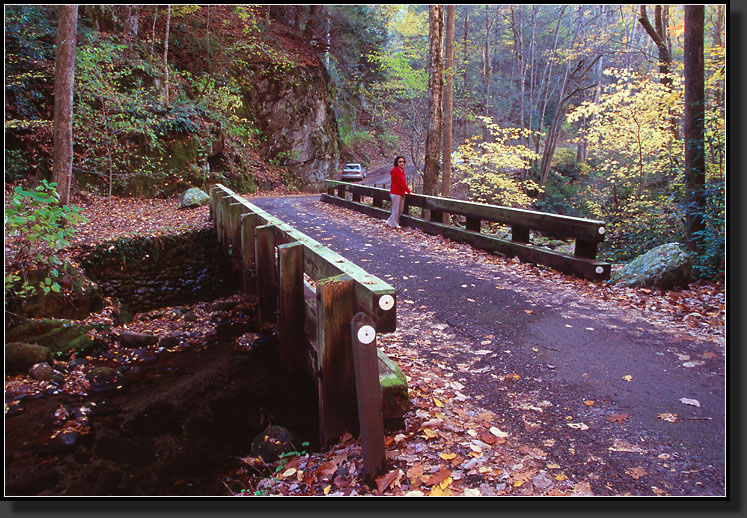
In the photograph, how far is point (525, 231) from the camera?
846cm

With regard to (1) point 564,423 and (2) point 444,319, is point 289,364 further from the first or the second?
(1) point 564,423

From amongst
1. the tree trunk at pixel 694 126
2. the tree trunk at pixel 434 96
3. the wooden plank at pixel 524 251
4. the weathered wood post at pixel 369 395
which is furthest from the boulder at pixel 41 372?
the tree trunk at pixel 434 96

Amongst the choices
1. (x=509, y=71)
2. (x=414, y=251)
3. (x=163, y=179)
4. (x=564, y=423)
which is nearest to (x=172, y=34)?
(x=163, y=179)

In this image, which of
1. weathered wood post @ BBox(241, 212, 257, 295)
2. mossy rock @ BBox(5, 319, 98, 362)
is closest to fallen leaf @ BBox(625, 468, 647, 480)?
weathered wood post @ BBox(241, 212, 257, 295)

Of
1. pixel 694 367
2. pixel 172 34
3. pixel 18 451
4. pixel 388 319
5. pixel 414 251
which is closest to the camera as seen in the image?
pixel 388 319

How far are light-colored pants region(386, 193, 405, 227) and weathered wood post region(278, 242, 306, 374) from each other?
6.54 m

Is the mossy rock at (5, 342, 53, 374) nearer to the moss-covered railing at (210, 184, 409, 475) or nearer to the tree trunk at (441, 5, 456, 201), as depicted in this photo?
the moss-covered railing at (210, 184, 409, 475)

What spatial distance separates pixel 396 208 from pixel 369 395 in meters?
9.20

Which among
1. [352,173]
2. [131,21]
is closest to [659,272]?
[131,21]

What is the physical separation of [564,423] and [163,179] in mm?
16148

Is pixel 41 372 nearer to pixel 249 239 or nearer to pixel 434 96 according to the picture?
pixel 249 239

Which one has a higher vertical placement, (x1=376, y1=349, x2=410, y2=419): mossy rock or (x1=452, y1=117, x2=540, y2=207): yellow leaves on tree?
(x1=452, y1=117, x2=540, y2=207): yellow leaves on tree

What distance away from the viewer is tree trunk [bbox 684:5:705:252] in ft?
26.6

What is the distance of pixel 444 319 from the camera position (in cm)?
572
